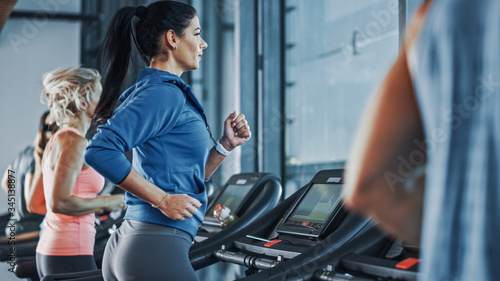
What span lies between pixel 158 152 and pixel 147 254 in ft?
0.83

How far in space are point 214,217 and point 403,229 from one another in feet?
6.47

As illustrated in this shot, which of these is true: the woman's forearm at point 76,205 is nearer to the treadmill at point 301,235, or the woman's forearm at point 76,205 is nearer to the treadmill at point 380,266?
the treadmill at point 301,235

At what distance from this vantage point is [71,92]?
7.92 feet

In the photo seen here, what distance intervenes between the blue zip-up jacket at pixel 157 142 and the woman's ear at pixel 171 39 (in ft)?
0.32

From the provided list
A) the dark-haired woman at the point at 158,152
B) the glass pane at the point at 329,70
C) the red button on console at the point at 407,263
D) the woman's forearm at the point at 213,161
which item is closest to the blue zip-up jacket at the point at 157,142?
the dark-haired woman at the point at 158,152

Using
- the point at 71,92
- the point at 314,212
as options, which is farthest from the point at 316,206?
the point at 71,92

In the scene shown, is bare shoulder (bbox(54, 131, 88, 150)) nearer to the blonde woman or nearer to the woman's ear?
the blonde woman

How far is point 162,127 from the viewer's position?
1368 millimetres

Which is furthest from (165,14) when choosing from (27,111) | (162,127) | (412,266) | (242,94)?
(27,111)

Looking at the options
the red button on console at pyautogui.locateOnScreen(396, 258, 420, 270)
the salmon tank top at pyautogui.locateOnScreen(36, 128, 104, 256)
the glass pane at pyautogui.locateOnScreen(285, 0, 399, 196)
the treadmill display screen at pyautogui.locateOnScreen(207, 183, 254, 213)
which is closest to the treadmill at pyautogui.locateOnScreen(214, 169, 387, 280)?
the red button on console at pyautogui.locateOnScreen(396, 258, 420, 270)

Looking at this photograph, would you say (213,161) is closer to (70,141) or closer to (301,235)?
(301,235)

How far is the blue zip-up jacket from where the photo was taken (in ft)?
4.25

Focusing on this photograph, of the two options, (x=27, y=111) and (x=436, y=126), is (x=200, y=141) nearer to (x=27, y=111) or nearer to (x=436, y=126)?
(x=436, y=126)

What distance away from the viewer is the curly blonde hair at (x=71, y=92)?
7.86 feet
